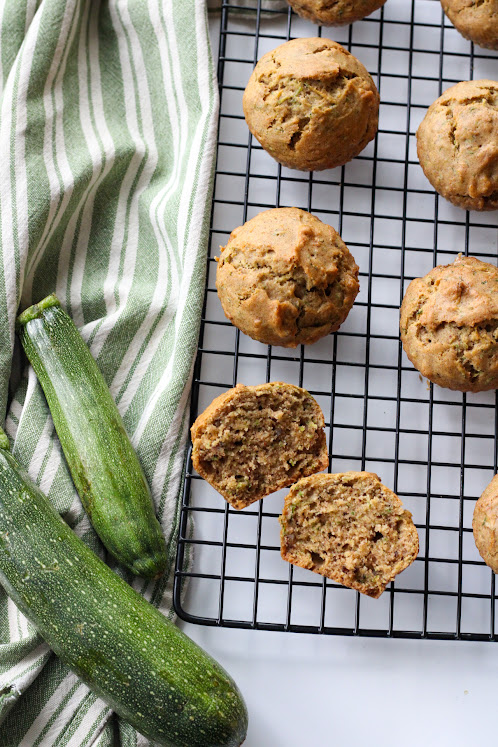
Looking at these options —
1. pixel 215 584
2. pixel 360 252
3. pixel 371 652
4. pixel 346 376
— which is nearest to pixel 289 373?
pixel 346 376

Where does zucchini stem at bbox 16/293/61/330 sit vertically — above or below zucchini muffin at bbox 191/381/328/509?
above

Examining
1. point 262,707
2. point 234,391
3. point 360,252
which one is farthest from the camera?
point 360,252

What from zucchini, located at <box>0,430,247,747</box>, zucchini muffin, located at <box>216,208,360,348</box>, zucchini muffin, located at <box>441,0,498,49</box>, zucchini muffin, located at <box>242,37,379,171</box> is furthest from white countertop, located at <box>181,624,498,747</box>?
zucchini muffin, located at <box>441,0,498,49</box>

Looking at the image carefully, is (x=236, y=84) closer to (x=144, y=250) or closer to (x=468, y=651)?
(x=144, y=250)

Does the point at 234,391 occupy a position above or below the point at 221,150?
below

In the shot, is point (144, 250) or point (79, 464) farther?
point (144, 250)

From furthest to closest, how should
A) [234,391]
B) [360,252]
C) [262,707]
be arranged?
[360,252] < [262,707] < [234,391]

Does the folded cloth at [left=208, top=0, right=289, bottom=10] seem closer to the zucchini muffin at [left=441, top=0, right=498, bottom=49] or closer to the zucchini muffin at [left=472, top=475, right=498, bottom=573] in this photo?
the zucchini muffin at [left=441, top=0, right=498, bottom=49]
